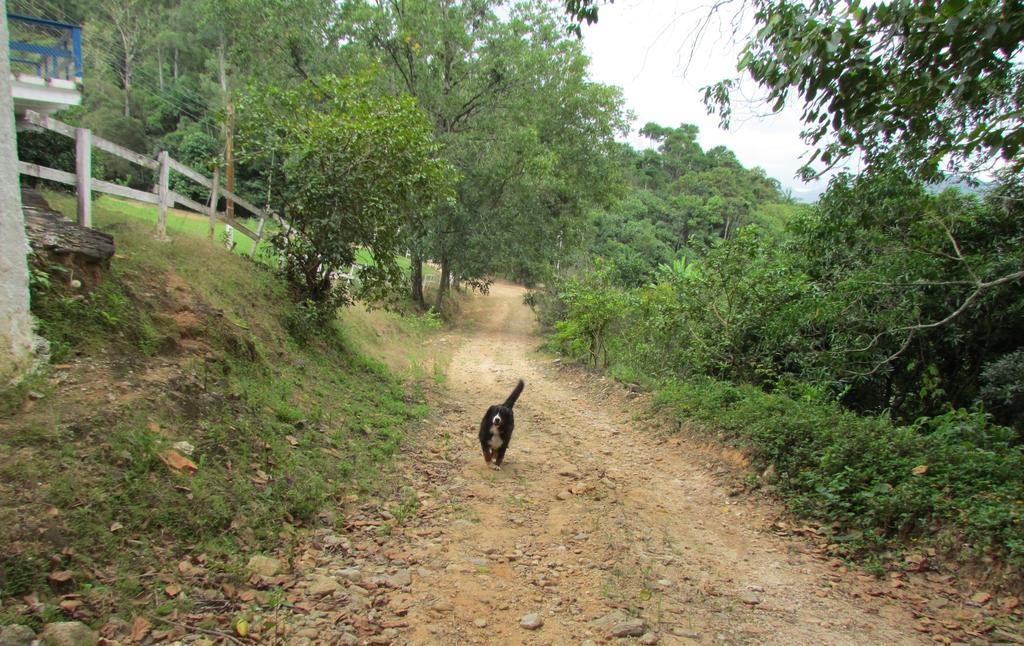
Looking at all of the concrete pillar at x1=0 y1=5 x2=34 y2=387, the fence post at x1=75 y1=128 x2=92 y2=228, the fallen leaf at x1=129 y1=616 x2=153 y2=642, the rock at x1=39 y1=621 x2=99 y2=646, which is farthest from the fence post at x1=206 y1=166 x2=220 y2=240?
the rock at x1=39 y1=621 x2=99 y2=646

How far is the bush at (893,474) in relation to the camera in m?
4.71

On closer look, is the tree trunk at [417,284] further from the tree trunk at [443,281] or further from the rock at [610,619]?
the rock at [610,619]

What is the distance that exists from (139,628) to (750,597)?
4134mm

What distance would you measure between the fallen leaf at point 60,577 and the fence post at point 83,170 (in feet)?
16.5

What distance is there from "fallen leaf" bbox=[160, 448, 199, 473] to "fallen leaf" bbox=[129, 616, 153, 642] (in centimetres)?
143

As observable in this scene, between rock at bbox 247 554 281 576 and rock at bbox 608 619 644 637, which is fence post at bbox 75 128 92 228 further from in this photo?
rock at bbox 608 619 644 637

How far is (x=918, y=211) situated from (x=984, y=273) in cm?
147

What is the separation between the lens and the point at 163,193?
340 inches

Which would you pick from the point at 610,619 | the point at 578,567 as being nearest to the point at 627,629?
the point at 610,619

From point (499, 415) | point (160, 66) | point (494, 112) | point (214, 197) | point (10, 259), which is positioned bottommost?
point (499, 415)

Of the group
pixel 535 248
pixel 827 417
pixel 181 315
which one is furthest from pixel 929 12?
pixel 535 248

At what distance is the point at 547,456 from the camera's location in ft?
25.4

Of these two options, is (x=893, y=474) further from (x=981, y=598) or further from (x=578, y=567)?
(x=578, y=567)

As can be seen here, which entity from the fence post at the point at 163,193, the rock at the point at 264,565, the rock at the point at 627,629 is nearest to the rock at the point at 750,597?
the rock at the point at 627,629
